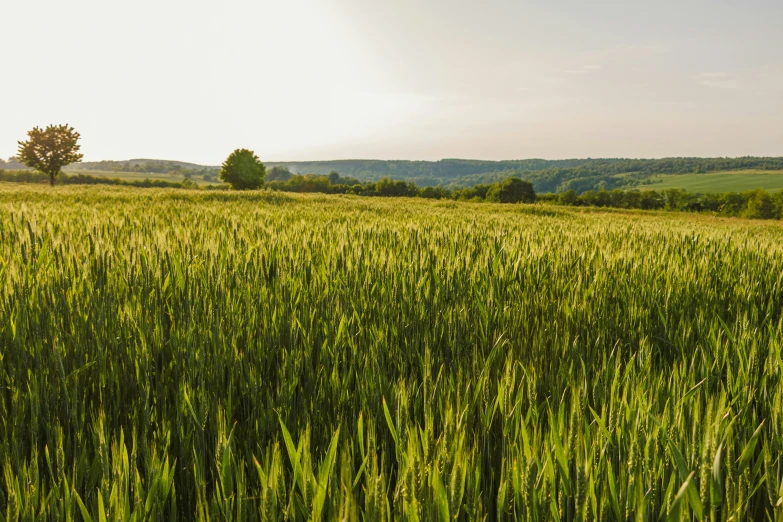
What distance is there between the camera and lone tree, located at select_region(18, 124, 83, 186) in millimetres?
50688

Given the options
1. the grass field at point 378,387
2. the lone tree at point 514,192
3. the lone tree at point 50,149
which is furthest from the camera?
the lone tree at point 514,192

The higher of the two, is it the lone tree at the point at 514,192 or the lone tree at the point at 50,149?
the lone tree at the point at 50,149

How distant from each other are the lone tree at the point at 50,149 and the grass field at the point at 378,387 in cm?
6105

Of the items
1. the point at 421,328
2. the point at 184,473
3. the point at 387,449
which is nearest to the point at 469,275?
the point at 421,328

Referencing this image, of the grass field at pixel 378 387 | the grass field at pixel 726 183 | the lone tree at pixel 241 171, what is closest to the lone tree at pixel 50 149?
the lone tree at pixel 241 171

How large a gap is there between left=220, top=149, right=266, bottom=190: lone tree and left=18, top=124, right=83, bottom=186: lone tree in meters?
18.4

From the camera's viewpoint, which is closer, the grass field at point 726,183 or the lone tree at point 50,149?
the lone tree at point 50,149

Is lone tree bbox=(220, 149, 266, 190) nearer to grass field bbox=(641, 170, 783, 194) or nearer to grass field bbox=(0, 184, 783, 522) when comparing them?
grass field bbox=(0, 184, 783, 522)

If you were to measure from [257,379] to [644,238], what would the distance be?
539 cm

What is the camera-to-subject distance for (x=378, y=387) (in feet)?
4.42

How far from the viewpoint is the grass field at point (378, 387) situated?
80 centimetres

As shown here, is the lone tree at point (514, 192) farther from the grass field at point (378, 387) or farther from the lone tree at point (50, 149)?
the grass field at point (378, 387)

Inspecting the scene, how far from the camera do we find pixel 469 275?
279cm

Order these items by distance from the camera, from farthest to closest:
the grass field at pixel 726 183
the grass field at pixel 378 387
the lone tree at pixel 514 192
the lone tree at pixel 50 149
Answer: the grass field at pixel 726 183, the lone tree at pixel 514 192, the lone tree at pixel 50 149, the grass field at pixel 378 387
